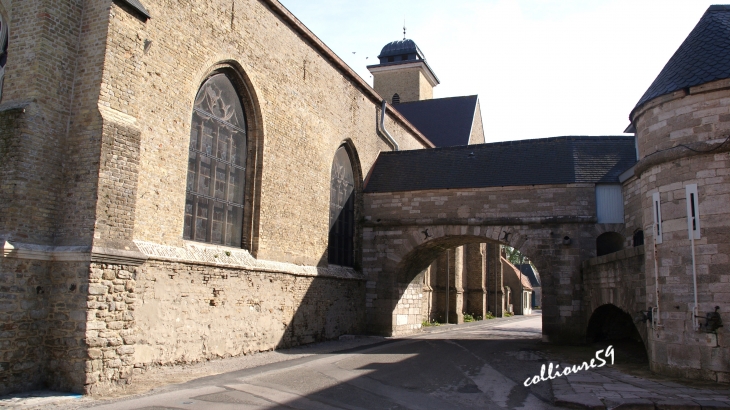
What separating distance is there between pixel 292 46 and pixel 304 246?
5.27 metres

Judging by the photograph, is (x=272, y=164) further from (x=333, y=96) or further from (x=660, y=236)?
(x=660, y=236)

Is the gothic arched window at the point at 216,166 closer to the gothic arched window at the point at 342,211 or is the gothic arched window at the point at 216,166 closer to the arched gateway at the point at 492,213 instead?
the gothic arched window at the point at 342,211

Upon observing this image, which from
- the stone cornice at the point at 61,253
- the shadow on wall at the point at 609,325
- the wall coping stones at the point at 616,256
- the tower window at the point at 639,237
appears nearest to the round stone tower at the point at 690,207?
the wall coping stones at the point at 616,256

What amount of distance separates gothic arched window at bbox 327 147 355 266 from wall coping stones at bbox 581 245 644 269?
7118mm

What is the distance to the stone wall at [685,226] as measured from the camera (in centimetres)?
949

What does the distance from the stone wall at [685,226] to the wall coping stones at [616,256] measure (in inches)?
42.4

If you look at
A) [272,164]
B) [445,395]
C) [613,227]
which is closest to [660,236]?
[445,395]

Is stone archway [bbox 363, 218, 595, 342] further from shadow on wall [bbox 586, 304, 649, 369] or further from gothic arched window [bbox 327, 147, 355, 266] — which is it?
gothic arched window [bbox 327, 147, 355, 266]

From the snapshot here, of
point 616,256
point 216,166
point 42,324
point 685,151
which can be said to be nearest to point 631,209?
point 616,256

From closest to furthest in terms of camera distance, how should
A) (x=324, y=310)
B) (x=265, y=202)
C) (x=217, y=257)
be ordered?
(x=217, y=257) < (x=265, y=202) < (x=324, y=310)

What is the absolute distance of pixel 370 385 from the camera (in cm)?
927

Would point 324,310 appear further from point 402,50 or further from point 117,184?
point 402,50

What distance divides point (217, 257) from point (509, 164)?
416 inches

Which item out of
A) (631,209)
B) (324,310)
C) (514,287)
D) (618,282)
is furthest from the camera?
(514,287)
